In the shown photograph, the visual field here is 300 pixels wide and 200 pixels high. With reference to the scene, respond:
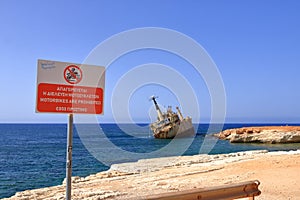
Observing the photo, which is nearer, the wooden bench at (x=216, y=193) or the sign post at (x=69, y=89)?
the sign post at (x=69, y=89)

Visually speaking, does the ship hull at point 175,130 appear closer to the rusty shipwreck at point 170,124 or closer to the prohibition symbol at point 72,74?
the rusty shipwreck at point 170,124

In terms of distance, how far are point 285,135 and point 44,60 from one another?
5879 centimetres

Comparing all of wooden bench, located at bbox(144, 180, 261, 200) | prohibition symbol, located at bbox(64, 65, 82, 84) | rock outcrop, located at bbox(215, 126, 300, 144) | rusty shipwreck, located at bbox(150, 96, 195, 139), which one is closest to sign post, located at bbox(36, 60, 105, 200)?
prohibition symbol, located at bbox(64, 65, 82, 84)

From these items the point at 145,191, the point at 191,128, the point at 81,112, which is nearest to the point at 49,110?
the point at 81,112

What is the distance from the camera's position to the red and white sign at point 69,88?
4516mm

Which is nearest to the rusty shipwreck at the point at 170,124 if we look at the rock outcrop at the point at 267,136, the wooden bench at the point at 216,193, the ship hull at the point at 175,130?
the ship hull at the point at 175,130

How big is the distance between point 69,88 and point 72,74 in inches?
8.7

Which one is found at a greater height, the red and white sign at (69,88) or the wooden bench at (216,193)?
the red and white sign at (69,88)

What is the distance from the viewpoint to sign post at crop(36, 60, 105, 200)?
4516 mm

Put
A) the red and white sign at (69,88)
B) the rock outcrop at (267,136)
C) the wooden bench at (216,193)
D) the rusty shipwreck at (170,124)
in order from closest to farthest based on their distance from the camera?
1. the red and white sign at (69,88)
2. the wooden bench at (216,193)
3. the rock outcrop at (267,136)
4. the rusty shipwreck at (170,124)

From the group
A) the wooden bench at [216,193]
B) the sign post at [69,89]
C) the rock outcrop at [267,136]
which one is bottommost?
the rock outcrop at [267,136]

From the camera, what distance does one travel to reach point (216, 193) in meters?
5.32

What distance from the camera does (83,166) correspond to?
30.0 m

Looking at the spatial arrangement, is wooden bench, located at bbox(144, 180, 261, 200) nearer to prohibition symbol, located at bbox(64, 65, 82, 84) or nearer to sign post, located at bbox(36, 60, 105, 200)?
sign post, located at bbox(36, 60, 105, 200)
